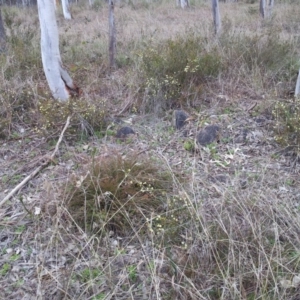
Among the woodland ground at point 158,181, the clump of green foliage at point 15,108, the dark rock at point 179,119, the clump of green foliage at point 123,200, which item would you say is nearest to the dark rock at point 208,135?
the woodland ground at point 158,181

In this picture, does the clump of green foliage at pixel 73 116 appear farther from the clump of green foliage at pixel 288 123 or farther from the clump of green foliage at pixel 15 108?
the clump of green foliage at pixel 288 123

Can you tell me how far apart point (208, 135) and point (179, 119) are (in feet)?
1.64

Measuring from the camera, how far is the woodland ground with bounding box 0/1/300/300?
2.32 m

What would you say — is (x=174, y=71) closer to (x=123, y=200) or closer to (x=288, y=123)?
(x=288, y=123)

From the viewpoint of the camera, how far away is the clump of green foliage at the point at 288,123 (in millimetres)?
3650

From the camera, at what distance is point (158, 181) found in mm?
2998

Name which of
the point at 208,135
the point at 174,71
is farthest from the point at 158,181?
the point at 174,71

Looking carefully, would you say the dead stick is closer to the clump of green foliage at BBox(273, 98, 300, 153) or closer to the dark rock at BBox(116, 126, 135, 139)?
the dark rock at BBox(116, 126, 135, 139)

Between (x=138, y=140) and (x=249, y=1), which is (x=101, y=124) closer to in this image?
(x=138, y=140)

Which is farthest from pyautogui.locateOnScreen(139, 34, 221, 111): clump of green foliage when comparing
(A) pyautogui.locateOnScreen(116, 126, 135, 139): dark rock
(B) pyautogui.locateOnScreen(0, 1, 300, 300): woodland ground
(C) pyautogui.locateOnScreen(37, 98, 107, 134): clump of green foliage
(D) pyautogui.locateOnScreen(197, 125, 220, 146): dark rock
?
(D) pyautogui.locateOnScreen(197, 125, 220, 146): dark rock

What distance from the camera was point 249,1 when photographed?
1630 cm

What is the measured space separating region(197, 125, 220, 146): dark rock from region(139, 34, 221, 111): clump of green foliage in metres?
0.87

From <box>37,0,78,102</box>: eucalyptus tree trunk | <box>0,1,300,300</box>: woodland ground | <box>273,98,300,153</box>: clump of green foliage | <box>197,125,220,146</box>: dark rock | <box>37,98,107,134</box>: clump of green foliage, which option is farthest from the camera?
<box>37,0,78,102</box>: eucalyptus tree trunk

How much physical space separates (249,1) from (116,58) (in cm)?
1224
